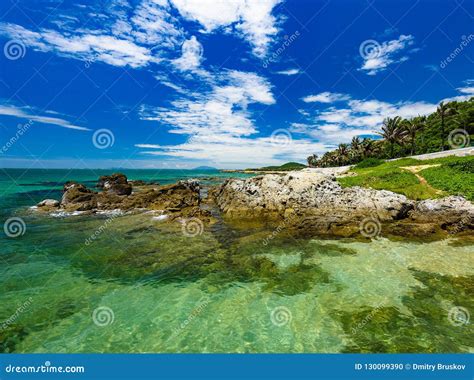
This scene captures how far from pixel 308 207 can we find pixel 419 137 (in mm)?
84840

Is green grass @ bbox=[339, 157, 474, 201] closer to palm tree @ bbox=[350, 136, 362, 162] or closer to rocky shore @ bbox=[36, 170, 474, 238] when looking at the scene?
rocky shore @ bbox=[36, 170, 474, 238]

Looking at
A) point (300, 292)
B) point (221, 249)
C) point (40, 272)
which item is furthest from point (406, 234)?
point (40, 272)

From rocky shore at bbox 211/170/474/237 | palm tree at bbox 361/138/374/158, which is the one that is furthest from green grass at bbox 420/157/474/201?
palm tree at bbox 361/138/374/158

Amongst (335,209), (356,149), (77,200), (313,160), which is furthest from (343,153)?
(77,200)

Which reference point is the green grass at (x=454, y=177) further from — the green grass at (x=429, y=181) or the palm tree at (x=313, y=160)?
the palm tree at (x=313, y=160)

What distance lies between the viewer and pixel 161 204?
113ft

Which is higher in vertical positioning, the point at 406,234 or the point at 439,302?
the point at 406,234

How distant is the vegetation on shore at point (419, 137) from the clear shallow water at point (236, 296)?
191ft

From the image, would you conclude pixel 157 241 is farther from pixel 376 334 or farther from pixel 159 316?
pixel 376 334

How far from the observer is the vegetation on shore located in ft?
214

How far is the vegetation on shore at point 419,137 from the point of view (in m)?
65.1

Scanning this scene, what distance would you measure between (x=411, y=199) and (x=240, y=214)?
16964 millimetres

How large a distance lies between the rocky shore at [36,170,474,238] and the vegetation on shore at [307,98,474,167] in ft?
157

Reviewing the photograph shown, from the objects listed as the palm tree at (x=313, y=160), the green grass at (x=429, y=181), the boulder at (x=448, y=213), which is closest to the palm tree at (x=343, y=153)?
the palm tree at (x=313, y=160)
